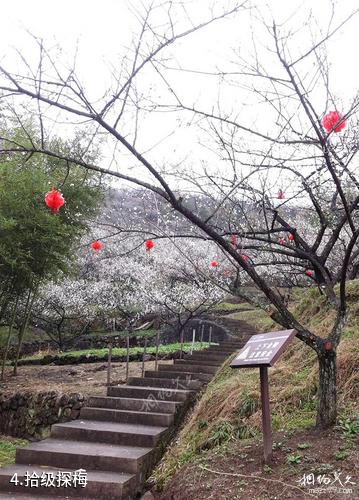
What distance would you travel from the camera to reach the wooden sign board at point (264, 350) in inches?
116

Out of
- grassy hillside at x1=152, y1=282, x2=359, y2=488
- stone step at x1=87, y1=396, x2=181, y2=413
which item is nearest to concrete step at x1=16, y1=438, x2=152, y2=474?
grassy hillside at x1=152, y1=282, x2=359, y2=488

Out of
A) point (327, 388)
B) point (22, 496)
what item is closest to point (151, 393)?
point (22, 496)

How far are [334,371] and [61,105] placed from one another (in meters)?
2.62

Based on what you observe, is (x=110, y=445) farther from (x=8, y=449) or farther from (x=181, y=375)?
(x=181, y=375)

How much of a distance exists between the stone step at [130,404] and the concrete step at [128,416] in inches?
6.7

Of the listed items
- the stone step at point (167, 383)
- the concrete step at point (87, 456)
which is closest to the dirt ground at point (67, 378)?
the stone step at point (167, 383)

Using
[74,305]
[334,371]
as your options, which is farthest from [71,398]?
[74,305]

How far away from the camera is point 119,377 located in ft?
26.8

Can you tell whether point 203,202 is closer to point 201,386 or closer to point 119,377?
point 201,386

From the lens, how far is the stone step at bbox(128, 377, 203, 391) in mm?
7029

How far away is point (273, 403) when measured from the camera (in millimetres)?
4410

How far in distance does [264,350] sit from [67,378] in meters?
6.11

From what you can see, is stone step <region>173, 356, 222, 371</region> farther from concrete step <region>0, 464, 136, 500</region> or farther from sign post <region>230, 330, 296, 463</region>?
sign post <region>230, 330, 296, 463</region>

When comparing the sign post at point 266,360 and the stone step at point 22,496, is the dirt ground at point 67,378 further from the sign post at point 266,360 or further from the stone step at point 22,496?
the sign post at point 266,360
